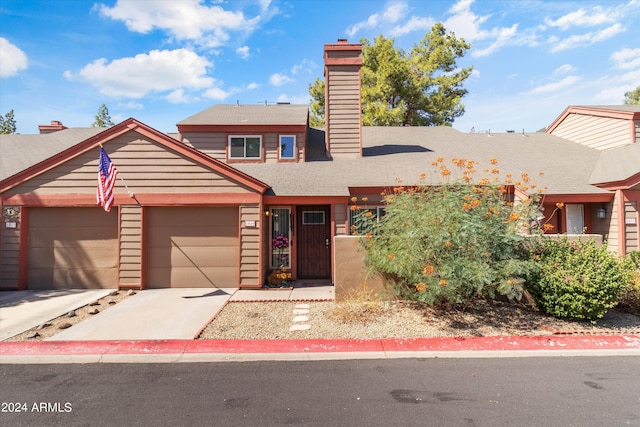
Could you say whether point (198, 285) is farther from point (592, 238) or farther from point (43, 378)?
point (592, 238)

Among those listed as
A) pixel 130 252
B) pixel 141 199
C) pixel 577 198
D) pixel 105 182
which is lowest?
pixel 130 252

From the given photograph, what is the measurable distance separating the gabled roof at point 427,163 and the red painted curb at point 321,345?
4977 millimetres

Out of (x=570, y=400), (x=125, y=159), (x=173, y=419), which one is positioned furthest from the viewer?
(x=125, y=159)

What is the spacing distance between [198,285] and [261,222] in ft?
8.53

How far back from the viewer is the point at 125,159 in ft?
30.3

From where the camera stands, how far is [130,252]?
9.14 m

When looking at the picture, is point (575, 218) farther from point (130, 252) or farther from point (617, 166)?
point (130, 252)

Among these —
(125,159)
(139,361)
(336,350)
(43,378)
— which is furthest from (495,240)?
(125,159)

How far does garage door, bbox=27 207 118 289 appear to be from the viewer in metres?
9.28

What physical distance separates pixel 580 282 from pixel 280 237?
24.6 feet

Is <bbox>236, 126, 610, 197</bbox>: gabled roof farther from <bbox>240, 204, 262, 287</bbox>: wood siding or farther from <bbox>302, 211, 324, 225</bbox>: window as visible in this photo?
<bbox>240, 204, 262, 287</bbox>: wood siding

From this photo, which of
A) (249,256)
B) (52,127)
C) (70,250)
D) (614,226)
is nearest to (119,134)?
(70,250)

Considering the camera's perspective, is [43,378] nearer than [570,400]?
No

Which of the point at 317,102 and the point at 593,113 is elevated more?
the point at 317,102
